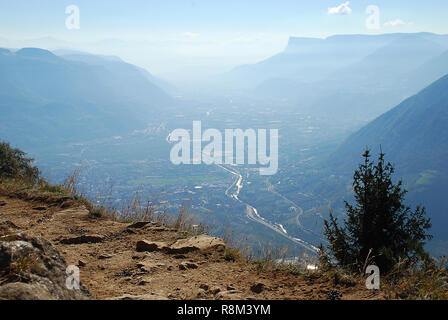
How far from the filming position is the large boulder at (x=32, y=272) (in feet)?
9.20

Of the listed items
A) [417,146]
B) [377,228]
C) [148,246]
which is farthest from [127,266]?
[417,146]

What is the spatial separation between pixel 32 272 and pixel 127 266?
5.73 feet

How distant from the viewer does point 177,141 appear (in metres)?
151

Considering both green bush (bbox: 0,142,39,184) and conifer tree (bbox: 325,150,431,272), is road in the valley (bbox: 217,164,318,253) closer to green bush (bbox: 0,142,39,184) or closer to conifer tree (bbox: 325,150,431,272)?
green bush (bbox: 0,142,39,184)

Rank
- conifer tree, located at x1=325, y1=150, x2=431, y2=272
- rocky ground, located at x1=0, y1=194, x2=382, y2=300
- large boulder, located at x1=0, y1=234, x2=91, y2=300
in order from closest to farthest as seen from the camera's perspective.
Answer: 1. large boulder, located at x1=0, y1=234, x2=91, y2=300
2. rocky ground, located at x1=0, y1=194, x2=382, y2=300
3. conifer tree, located at x1=325, y1=150, x2=431, y2=272

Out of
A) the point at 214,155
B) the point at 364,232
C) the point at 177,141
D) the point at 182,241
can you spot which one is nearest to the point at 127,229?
the point at 182,241

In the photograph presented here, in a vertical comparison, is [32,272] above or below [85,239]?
above

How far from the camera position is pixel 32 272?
311 centimetres

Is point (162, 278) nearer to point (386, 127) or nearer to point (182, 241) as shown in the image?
point (182, 241)

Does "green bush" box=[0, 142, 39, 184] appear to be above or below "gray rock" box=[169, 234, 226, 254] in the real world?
above

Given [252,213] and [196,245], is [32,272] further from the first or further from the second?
[252,213]

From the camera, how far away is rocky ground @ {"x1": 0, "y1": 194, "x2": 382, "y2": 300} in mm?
3170

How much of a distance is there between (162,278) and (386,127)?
15582 cm

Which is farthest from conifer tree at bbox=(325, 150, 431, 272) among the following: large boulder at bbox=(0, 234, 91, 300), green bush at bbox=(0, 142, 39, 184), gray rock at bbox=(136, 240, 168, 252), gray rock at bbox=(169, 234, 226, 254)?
green bush at bbox=(0, 142, 39, 184)
